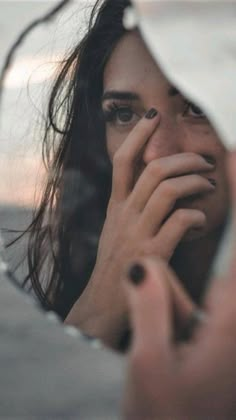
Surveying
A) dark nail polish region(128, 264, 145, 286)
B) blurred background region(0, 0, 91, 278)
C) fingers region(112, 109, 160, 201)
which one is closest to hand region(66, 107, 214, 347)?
fingers region(112, 109, 160, 201)

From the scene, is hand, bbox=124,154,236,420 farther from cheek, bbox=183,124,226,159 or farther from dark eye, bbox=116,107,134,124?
dark eye, bbox=116,107,134,124

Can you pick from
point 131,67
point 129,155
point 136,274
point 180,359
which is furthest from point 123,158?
point 180,359

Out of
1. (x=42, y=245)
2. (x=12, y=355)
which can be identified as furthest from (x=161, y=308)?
(x=12, y=355)

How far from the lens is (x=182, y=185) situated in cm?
176

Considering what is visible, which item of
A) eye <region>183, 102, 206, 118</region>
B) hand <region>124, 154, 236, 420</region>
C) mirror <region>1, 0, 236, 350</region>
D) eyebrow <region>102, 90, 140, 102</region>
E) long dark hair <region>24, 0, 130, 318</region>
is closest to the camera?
hand <region>124, 154, 236, 420</region>

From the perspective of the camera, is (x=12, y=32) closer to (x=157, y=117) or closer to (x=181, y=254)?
(x=157, y=117)

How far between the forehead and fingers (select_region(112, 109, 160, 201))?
0.06 meters

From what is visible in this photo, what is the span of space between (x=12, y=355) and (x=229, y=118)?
111 inches

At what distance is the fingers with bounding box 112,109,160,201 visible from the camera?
1.79 metres

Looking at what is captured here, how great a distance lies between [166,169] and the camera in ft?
5.76

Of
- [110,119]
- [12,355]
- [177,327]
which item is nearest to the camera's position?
[177,327]

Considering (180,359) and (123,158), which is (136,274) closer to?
(180,359)

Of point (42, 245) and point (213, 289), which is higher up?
point (213, 289)

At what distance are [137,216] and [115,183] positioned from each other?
0.09 meters
